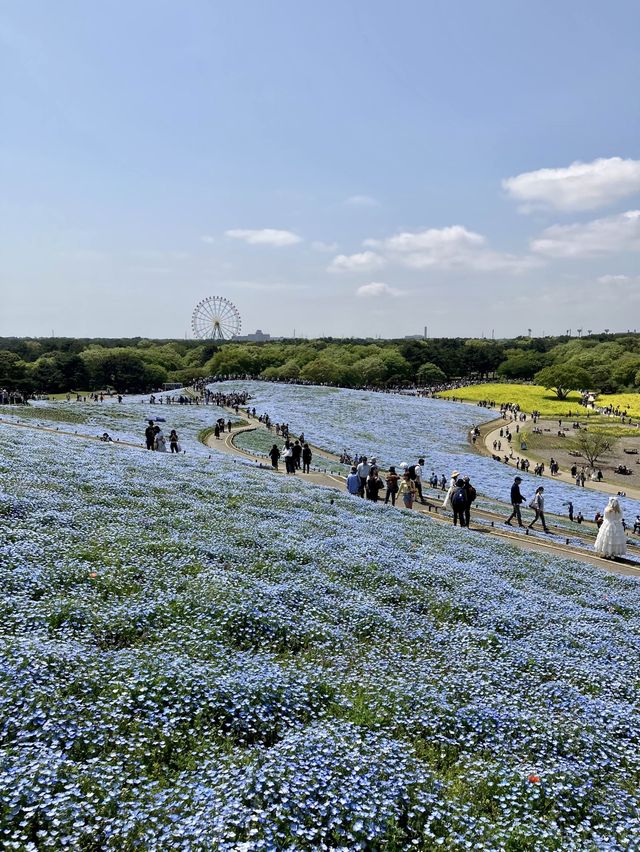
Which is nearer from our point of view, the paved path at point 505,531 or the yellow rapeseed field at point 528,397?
the paved path at point 505,531

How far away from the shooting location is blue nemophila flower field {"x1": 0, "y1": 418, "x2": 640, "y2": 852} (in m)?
5.88

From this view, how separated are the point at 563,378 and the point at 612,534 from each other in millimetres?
117115

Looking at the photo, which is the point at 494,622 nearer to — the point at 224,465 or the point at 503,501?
the point at 224,465

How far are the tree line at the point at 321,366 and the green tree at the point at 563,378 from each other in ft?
0.69

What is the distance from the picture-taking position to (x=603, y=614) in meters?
13.8

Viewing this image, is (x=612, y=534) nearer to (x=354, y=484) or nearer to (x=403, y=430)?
(x=354, y=484)

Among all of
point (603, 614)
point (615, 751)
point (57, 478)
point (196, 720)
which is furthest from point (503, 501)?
point (196, 720)

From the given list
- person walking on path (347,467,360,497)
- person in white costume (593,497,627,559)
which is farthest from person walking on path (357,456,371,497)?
person in white costume (593,497,627,559)

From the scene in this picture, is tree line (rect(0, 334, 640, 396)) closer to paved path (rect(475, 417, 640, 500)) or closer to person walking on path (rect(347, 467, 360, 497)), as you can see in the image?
paved path (rect(475, 417, 640, 500))

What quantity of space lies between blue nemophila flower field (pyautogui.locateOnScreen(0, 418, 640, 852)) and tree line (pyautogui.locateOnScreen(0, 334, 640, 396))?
93275 millimetres

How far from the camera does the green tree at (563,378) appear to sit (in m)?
129

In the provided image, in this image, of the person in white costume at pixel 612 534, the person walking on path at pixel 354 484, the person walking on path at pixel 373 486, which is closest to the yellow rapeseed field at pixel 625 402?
the person in white costume at pixel 612 534

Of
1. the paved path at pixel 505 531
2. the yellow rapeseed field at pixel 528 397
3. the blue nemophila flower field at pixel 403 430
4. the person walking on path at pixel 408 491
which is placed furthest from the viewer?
the yellow rapeseed field at pixel 528 397

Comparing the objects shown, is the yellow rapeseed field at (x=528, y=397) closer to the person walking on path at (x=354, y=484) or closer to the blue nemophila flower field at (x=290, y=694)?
the person walking on path at (x=354, y=484)
